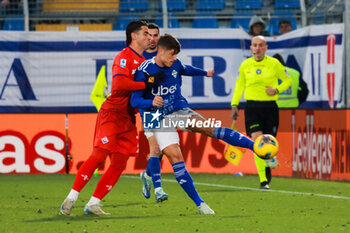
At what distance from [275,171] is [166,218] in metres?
6.38

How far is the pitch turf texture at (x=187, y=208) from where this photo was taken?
667 cm

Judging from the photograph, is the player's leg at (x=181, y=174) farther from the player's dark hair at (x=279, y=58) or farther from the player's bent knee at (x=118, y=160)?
the player's dark hair at (x=279, y=58)

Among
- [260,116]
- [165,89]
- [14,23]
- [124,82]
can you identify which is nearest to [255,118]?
[260,116]


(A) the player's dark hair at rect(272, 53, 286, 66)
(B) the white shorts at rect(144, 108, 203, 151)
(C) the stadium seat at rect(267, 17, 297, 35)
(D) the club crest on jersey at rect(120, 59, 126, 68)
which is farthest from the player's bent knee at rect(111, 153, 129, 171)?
(C) the stadium seat at rect(267, 17, 297, 35)

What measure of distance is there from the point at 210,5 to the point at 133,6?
1709 mm

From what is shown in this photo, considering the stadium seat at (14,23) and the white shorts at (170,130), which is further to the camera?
the stadium seat at (14,23)

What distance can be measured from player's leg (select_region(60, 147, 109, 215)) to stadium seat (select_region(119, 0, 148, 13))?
8334 mm

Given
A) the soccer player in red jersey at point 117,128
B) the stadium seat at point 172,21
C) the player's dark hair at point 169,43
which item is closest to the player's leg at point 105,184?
the soccer player in red jersey at point 117,128

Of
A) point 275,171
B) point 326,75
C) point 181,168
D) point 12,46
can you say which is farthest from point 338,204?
point 12,46

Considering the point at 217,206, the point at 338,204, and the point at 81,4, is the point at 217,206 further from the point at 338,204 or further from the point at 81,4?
the point at 81,4

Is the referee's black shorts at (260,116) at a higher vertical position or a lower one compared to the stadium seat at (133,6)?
lower

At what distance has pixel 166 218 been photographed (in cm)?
735

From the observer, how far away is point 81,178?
741 cm

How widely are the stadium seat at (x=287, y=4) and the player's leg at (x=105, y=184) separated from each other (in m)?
9.08
